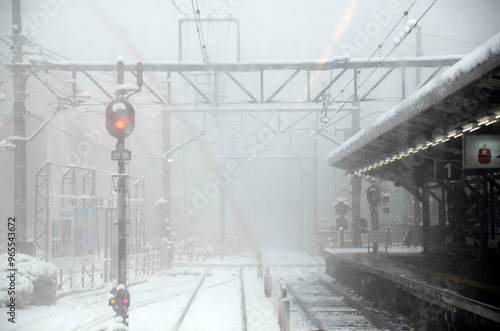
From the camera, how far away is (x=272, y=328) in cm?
1117

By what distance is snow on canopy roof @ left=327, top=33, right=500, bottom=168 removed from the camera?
698cm

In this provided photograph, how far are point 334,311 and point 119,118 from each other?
24.9ft

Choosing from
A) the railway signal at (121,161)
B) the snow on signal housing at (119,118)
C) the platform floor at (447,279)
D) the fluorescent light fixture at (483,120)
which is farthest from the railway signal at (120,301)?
the fluorescent light fixture at (483,120)

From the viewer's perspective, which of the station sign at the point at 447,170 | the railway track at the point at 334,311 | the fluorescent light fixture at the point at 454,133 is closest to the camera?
the fluorescent light fixture at the point at 454,133

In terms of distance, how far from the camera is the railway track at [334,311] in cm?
1145

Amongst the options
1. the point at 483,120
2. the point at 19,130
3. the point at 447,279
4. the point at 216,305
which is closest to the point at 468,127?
the point at 483,120

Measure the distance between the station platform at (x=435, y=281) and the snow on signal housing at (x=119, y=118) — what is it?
6.28 meters

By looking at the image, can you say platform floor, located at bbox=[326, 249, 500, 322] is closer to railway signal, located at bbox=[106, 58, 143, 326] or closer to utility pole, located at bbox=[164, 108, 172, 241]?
railway signal, located at bbox=[106, 58, 143, 326]

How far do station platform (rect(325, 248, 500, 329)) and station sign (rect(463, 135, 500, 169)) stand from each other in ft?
7.85

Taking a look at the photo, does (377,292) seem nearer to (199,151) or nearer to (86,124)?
(86,124)

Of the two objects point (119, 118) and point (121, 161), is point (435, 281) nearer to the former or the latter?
point (121, 161)

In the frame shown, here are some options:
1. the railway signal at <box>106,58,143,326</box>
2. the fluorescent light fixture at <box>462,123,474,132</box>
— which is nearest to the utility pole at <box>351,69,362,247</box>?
the fluorescent light fixture at <box>462,123,474,132</box>

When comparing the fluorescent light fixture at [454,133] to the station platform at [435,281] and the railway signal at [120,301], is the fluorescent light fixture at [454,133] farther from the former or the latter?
the railway signal at [120,301]

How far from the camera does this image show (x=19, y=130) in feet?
48.8
